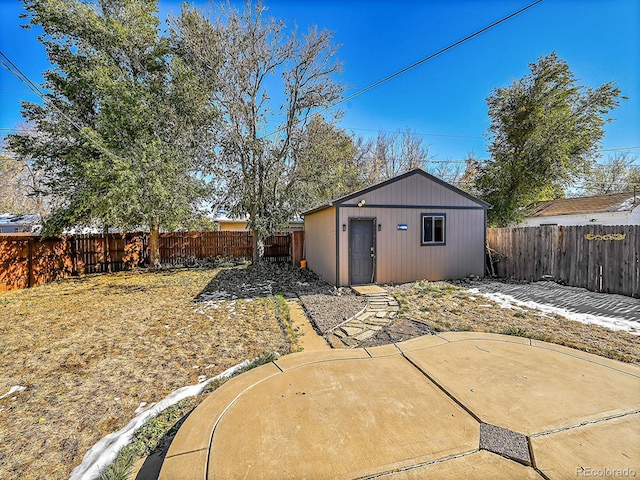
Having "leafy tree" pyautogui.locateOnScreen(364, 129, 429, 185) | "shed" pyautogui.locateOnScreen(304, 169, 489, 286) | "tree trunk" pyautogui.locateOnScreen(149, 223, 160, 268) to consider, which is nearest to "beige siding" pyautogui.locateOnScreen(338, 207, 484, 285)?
"shed" pyautogui.locateOnScreen(304, 169, 489, 286)

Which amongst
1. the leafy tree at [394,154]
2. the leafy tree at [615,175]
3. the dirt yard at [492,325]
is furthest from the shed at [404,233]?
the leafy tree at [615,175]

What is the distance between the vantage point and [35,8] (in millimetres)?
9188

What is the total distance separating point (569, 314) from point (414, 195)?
13.4 ft

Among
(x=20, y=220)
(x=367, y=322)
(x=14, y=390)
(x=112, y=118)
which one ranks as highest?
(x=112, y=118)

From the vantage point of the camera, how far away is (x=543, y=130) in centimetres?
Answer: 1213

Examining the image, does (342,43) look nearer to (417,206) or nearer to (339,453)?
(417,206)

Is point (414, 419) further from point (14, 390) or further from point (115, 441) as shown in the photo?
point (14, 390)

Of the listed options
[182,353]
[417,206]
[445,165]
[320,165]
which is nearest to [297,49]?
[320,165]

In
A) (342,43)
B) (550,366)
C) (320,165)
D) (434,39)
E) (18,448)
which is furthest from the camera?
(320,165)

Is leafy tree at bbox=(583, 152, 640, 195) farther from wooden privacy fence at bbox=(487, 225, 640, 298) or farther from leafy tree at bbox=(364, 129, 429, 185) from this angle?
wooden privacy fence at bbox=(487, 225, 640, 298)

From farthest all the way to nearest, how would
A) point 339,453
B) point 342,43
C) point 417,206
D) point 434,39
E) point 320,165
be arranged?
point 320,165, point 342,43, point 417,206, point 434,39, point 339,453

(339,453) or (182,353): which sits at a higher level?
(339,453)

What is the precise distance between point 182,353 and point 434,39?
7.17 metres

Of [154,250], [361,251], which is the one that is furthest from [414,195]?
[154,250]
